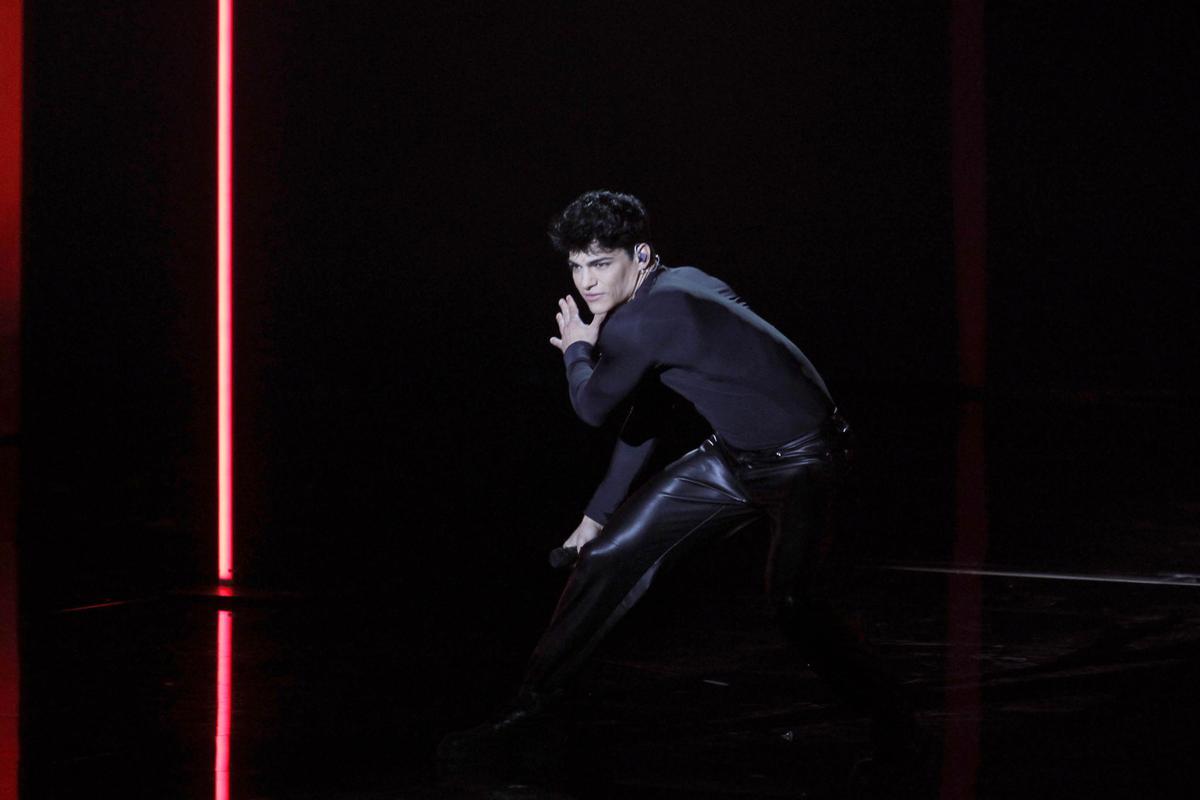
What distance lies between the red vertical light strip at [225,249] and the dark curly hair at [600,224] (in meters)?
2.21

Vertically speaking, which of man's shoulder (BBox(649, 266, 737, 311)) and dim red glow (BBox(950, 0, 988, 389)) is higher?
dim red glow (BBox(950, 0, 988, 389))

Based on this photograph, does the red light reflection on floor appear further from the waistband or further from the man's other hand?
the man's other hand

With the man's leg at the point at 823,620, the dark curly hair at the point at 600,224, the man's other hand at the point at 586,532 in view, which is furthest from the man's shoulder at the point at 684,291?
the man's other hand at the point at 586,532

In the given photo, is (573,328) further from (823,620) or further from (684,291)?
(823,620)

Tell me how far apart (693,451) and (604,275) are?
1.53 ft

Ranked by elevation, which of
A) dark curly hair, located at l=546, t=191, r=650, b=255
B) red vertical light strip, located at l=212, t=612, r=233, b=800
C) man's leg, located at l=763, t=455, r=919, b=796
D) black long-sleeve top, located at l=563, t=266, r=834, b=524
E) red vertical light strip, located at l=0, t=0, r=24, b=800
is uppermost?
red vertical light strip, located at l=0, t=0, r=24, b=800

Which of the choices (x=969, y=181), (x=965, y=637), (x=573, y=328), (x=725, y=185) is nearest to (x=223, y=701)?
(x=573, y=328)

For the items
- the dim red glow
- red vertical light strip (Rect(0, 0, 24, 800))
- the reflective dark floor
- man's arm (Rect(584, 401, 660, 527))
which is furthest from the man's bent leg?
the dim red glow

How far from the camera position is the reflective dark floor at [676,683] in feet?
12.2

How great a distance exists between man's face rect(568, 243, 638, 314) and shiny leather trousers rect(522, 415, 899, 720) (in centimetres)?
42

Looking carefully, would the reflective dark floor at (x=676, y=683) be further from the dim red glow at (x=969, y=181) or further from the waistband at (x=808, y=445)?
the dim red glow at (x=969, y=181)

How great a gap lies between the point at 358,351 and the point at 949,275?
618 centimetres

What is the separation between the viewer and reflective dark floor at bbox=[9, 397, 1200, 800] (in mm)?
3729

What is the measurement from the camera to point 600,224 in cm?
369
